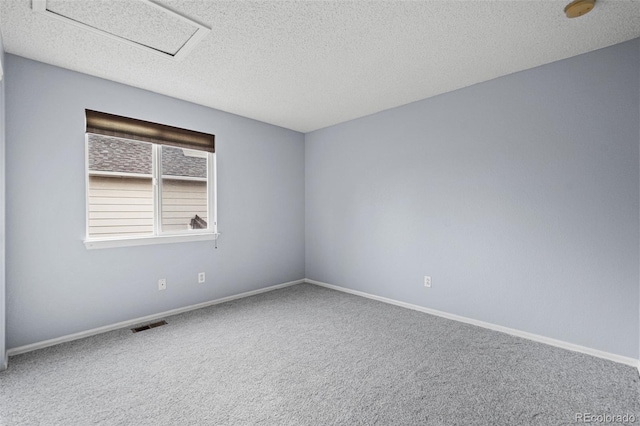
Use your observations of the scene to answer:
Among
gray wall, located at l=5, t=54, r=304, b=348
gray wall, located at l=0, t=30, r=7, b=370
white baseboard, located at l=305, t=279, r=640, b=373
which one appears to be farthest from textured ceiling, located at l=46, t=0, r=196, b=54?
white baseboard, located at l=305, t=279, r=640, b=373

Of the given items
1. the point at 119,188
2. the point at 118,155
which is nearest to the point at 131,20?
the point at 118,155

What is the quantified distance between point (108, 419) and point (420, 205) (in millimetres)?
3298

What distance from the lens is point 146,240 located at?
129 inches

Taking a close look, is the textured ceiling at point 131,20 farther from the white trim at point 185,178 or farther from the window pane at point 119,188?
the white trim at point 185,178

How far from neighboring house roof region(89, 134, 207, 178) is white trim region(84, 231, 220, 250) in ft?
2.34

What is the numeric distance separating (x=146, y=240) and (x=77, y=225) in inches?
24.2

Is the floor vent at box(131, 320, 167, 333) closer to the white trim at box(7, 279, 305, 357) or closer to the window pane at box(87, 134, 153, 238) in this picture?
the white trim at box(7, 279, 305, 357)

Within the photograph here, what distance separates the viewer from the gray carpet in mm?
1798

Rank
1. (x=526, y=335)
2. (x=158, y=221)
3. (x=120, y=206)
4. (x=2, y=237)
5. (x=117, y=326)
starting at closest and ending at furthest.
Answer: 1. (x=2, y=237)
2. (x=526, y=335)
3. (x=117, y=326)
4. (x=120, y=206)
5. (x=158, y=221)

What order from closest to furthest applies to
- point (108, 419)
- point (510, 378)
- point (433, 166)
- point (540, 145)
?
point (108, 419)
point (510, 378)
point (540, 145)
point (433, 166)

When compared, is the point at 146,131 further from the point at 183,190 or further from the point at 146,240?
the point at 146,240

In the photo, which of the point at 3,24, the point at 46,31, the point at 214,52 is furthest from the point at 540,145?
the point at 3,24

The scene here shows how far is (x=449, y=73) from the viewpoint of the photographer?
2.92 meters

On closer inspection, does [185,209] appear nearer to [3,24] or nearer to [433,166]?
[3,24]
